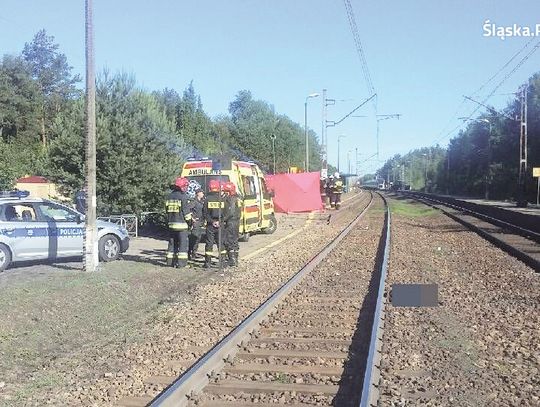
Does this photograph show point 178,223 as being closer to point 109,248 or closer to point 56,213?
point 109,248

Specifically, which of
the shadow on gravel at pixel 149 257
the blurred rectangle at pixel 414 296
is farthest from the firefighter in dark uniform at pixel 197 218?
the blurred rectangle at pixel 414 296

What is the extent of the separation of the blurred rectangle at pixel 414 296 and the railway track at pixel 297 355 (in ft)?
0.90

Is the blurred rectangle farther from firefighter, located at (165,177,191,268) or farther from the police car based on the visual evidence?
the police car

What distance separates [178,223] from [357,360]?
7.47 m

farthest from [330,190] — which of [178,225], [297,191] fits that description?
[178,225]

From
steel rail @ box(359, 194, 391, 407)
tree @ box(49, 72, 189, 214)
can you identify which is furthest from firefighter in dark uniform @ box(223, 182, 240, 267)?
tree @ box(49, 72, 189, 214)

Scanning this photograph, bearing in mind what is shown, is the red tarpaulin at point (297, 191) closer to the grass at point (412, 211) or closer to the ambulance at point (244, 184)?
the grass at point (412, 211)

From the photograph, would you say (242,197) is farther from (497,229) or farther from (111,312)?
(497,229)

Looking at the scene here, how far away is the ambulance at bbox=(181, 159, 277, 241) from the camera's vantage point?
60.4 feet

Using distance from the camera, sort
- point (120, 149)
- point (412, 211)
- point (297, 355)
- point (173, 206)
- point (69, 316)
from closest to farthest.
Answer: point (297, 355), point (69, 316), point (173, 206), point (120, 149), point (412, 211)

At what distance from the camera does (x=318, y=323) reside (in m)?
8.78

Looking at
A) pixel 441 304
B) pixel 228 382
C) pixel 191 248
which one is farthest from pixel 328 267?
pixel 228 382

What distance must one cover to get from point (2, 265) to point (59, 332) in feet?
16.9

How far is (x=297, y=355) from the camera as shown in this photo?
7098mm
